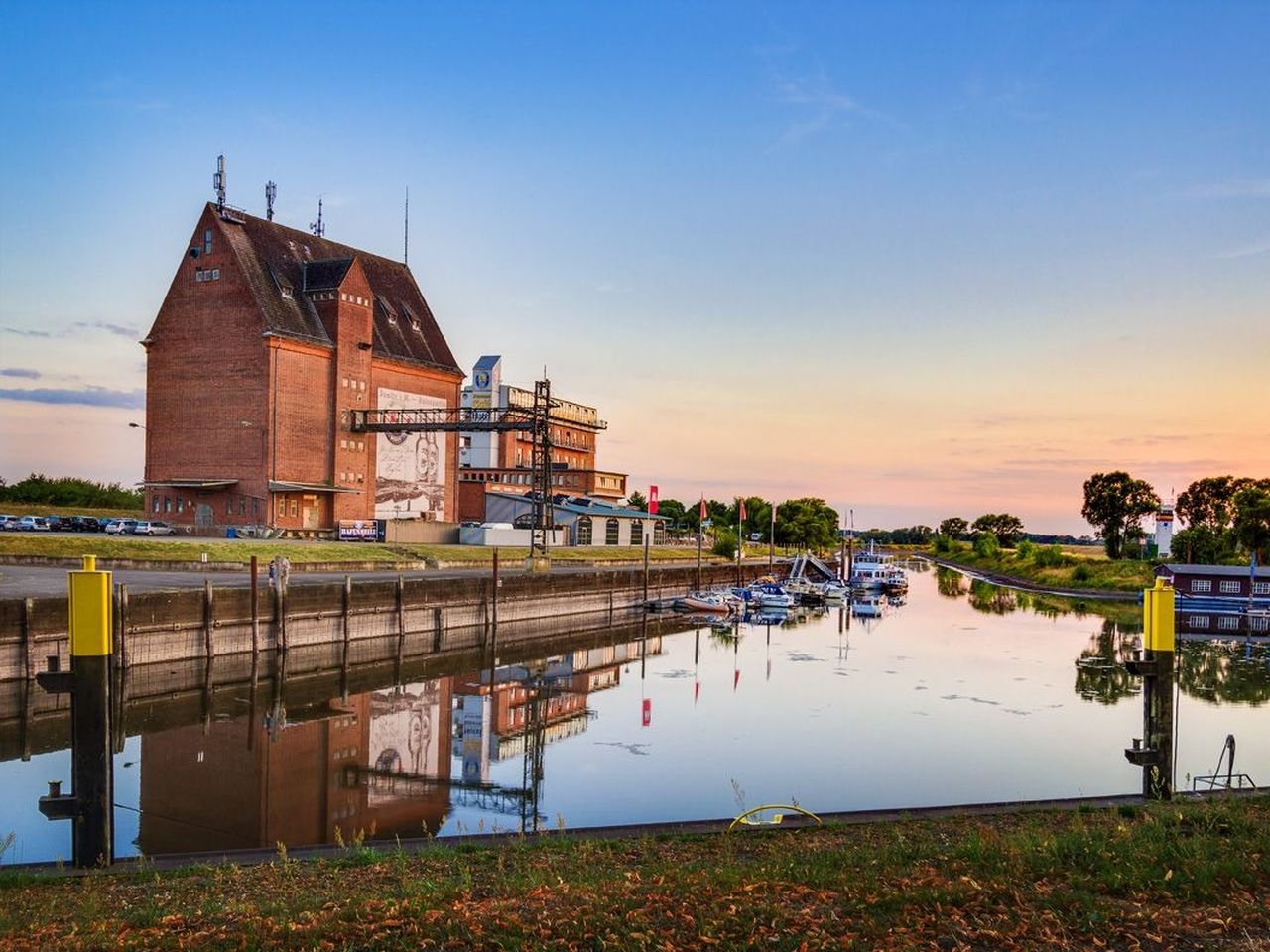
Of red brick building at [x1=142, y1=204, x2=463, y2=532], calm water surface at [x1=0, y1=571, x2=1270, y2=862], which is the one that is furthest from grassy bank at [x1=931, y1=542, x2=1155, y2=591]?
red brick building at [x1=142, y1=204, x2=463, y2=532]

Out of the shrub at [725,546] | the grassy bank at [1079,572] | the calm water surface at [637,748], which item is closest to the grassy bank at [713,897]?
the calm water surface at [637,748]

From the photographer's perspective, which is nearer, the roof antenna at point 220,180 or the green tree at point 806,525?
the roof antenna at point 220,180

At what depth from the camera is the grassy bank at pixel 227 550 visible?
48062 mm

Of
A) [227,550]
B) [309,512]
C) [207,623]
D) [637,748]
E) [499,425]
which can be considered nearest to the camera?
[637,748]

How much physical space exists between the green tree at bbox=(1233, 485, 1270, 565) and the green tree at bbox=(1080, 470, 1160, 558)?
125 ft

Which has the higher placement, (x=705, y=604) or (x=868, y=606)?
(x=705, y=604)

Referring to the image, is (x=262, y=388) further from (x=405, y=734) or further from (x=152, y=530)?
(x=405, y=734)

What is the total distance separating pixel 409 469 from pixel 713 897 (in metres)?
76.2

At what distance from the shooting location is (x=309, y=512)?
73.4 meters

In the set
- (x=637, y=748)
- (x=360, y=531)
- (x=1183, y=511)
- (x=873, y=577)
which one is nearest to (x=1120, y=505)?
(x=1183, y=511)

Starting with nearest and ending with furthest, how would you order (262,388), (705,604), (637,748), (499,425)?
(637,748)
(262,388)
(705,604)
(499,425)

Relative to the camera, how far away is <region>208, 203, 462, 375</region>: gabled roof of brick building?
7294 centimetres

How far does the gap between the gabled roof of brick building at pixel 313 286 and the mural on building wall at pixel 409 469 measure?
3735mm

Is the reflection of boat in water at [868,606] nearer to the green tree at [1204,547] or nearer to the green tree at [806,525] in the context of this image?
the green tree at [1204,547]
